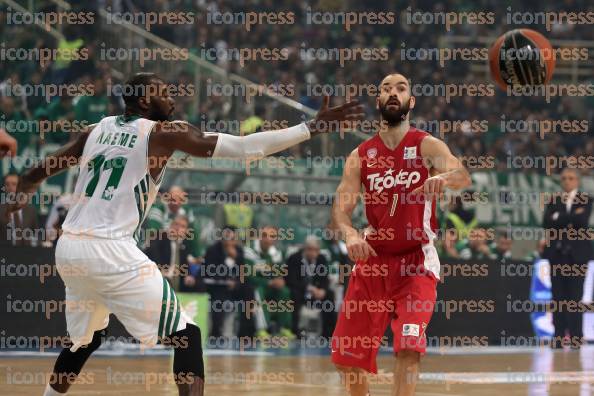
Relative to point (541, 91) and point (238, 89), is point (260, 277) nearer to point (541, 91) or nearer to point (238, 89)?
point (238, 89)

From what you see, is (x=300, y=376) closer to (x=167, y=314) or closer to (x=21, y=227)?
(x=21, y=227)

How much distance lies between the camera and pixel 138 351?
15.5m

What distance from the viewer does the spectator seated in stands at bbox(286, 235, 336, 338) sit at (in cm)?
1736

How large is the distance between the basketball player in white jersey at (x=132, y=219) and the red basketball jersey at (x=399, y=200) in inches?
35.9

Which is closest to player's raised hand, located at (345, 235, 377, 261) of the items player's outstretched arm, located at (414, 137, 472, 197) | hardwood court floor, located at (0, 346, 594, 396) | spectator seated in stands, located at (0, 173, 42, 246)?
player's outstretched arm, located at (414, 137, 472, 197)

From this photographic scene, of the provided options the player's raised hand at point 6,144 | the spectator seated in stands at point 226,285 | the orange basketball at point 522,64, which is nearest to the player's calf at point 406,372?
the player's raised hand at point 6,144

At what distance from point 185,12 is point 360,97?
4274 mm

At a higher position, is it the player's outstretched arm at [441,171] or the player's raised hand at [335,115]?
the player's raised hand at [335,115]

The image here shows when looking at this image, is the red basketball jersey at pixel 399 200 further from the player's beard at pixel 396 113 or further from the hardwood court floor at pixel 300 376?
the hardwood court floor at pixel 300 376

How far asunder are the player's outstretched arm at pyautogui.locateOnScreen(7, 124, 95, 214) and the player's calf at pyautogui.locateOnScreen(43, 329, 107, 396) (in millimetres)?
1051

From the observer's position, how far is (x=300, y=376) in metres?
12.6

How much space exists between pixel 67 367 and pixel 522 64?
527cm

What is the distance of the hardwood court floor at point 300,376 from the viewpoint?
11.1 meters

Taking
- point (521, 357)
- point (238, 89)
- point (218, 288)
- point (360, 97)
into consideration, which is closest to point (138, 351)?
point (218, 288)
